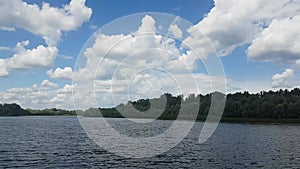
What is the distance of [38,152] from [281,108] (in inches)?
6048

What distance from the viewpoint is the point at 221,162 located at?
46625 mm

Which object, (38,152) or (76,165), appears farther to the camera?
(38,152)

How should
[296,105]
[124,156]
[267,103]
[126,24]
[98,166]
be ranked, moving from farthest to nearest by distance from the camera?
[267,103], [296,105], [124,156], [98,166], [126,24]

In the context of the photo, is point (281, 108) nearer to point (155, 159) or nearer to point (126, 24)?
point (155, 159)

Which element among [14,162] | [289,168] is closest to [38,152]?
[14,162]

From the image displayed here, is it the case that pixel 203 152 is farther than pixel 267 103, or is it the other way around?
pixel 267 103

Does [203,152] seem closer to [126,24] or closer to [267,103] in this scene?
[126,24]

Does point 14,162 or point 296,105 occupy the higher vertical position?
point 296,105

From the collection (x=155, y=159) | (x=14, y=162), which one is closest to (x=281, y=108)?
(x=155, y=159)

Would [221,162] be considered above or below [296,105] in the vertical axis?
below

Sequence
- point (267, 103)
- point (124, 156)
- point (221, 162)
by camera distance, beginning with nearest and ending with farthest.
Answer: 1. point (221, 162)
2. point (124, 156)
3. point (267, 103)

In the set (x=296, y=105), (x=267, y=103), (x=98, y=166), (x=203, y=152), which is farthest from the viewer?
(x=267, y=103)

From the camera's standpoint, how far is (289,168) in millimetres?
43094

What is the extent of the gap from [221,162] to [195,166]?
5.33m
